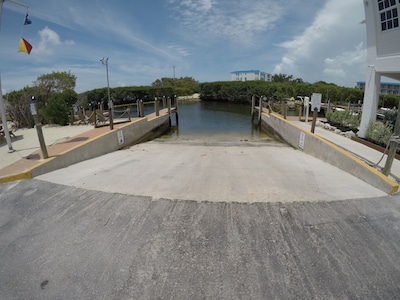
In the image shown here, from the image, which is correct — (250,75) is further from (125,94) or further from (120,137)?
(120,137)

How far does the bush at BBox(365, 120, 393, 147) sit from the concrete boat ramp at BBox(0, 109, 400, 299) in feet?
14.0

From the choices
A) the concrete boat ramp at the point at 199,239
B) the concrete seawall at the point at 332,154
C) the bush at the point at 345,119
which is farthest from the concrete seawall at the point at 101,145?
the bush at the point at 345,119

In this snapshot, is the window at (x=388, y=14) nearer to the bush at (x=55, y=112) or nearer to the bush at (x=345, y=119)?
the bush at (x=345, y=119)

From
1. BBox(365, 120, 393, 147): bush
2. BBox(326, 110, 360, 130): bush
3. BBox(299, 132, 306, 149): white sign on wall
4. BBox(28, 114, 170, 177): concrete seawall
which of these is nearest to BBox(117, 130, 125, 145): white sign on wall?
BBox(28, 114, 170, 177): concrete seawall

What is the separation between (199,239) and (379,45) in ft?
34.4

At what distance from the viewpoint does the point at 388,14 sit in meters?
8.51

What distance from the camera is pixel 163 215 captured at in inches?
159

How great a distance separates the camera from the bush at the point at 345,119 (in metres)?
12.4

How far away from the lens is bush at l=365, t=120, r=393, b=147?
854 cm

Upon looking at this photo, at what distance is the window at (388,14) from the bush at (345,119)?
4850 mm

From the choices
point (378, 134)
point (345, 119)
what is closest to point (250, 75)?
point (345, 119)

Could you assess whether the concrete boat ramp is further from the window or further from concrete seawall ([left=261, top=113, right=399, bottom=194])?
the window

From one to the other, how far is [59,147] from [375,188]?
942 cm

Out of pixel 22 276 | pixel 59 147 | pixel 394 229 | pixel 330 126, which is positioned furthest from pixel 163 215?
pixel 330 126
